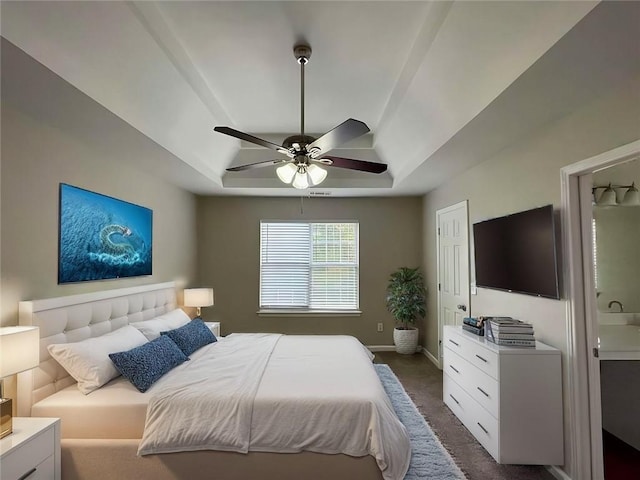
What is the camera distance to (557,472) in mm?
2410

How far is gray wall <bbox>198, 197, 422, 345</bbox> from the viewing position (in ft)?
18.2

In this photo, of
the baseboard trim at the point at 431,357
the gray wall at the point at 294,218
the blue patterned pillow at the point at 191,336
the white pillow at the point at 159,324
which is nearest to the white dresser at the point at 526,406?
the baseboard trim at the point at 431,357

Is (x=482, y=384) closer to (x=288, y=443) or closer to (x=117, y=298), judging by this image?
(x=288, y=443)

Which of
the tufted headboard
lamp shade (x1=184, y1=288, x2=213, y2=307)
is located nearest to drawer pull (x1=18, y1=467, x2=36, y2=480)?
the tufted headboard

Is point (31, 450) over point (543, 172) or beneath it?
beneath

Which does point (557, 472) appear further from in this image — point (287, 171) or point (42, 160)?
point (42, 160)

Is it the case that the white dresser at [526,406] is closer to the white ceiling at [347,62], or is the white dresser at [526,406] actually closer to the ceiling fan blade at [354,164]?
the ceiling fan blade at [354,164]

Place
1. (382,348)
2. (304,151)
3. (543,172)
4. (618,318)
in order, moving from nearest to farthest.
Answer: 1. (304,151)
2. (543,172)
3. (618,318)
4. (382,348)

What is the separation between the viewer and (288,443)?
2164 millimetres

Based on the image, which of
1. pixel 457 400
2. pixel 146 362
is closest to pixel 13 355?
pixel 146 362

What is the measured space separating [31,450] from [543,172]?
362cm

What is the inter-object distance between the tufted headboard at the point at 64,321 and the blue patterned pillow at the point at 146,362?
1.20 feet

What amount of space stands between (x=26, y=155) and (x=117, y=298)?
1369 mm

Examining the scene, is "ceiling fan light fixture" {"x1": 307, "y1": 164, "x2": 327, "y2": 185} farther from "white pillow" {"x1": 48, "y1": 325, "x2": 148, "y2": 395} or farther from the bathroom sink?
the bathroom sink
